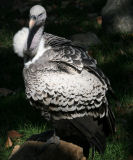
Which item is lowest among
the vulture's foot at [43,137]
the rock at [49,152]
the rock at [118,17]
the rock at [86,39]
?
the rock at [49,152]

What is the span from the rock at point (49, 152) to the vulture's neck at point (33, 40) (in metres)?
0.92

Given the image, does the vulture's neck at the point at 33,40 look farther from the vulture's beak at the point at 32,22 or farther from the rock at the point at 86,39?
the rock at the point at 86,39

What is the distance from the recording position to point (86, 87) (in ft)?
12.1

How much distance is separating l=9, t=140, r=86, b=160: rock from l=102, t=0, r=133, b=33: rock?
386 centimetres

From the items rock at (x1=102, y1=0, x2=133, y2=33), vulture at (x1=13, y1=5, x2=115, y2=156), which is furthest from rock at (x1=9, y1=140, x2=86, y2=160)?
rock at (x1=102, y1=0, x2=133, y2=33)

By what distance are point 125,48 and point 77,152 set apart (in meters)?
3.26

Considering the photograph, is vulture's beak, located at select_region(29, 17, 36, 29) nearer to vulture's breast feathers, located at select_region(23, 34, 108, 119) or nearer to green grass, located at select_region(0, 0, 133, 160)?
vulture's breast feathers, located at select_region(23, 34, 108, 119)

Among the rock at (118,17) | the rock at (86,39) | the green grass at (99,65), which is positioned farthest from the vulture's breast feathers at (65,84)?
the rock at (118,17)

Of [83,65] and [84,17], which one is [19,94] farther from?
[84,17]

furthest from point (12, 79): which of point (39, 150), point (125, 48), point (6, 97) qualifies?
point (39, 150)

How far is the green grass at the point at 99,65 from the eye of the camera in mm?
4668

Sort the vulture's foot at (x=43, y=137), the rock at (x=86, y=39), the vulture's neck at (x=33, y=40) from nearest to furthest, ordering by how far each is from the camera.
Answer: the vulture's neck at (x=33, y=40) < the vulture's foot at (x=43, y=137) < the rock at (x=86, y=39)

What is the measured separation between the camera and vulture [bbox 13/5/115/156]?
144 inches

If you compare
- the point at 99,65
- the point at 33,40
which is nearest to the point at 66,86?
the point at 33,40
